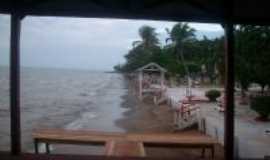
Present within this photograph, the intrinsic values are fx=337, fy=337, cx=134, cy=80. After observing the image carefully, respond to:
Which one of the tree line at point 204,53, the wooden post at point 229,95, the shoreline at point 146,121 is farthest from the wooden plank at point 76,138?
the shoreline at point 146,121

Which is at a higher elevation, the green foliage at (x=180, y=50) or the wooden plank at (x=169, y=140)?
the green foliage at (x=180, y=50)

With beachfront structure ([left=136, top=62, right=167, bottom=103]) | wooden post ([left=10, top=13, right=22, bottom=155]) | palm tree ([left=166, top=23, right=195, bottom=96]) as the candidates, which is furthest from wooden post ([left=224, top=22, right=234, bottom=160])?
palm tree ([left=166, top=23, right=195, bottom=96])

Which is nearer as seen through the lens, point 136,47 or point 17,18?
point 17,18

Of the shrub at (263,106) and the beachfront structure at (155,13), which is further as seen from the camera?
the shrub at (263,106)

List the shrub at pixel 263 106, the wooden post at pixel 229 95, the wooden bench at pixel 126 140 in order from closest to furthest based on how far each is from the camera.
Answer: the wooden post at pixel 229 95 < the wooden bench at pixel 126 140 < the shrub at pixel 263 106

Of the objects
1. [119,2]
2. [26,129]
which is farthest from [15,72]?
[26,129]

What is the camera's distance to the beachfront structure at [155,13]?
12.8 feet

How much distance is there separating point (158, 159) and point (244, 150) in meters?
3.10

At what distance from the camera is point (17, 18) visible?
4086 millimetres

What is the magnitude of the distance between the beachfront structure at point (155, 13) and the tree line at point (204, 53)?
677 cm

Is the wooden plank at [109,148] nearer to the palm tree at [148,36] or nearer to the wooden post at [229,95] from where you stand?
the wooden post at [229,95]

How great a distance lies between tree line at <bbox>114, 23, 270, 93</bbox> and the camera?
1302cm

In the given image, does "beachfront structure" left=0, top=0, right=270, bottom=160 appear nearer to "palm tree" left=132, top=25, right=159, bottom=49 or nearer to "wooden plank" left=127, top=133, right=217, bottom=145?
"wooden plank" left=127, top=133, right=217, bottom=145

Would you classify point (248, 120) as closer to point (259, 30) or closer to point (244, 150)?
point (259, 30)
